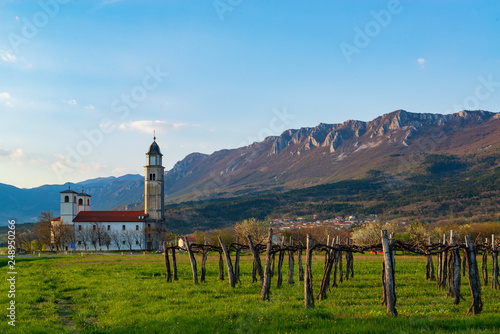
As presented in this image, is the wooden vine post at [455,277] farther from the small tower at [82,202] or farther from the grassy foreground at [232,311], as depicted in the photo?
the small tower at [82,202]

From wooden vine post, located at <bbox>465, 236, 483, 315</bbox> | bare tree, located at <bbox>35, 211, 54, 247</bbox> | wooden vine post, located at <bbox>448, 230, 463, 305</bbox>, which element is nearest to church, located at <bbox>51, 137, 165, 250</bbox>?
bare tree, located at <bbox>35, 211, 54, 247</bbox>

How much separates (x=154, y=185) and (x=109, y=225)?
17358mm

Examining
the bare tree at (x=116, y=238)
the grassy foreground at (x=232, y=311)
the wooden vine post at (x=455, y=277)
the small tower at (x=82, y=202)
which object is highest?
the small tower at (x=82, y=202)

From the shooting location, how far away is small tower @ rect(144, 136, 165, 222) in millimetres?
127938

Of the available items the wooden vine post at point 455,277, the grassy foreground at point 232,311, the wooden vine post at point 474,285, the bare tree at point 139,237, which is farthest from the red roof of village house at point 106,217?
the wooden vine post at point 474,285

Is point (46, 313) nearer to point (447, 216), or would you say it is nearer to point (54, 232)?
point (54, 232)

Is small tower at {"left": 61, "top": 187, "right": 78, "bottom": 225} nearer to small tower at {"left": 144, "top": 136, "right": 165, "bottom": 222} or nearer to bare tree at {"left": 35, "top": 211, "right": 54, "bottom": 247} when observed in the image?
bare tree at {"left": 35, "top": 211, "right": 54, "bottom": 247}

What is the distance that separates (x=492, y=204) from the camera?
188 m

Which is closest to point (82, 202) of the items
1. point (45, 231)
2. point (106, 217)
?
point (106, 217)

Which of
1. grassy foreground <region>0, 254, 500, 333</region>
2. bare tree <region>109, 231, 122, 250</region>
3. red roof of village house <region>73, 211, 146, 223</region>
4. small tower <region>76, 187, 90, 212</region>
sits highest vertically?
small tower <region>76, 187, 90, 212</region>

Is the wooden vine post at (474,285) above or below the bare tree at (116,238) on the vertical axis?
above

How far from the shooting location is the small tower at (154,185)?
420 feet

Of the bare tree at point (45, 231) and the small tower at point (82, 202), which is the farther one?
the small tower at point (82, 202)

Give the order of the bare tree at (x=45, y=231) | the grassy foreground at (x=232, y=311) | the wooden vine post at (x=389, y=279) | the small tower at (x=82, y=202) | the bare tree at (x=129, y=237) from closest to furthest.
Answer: the grassy foreground at (x=232, y=311) → the wooden vine post at (x=389, y=279) → the bare tree at (x=45, y=231) → the bare tree at (x=129, y=237) → the small tower at (x=82, y=202)
